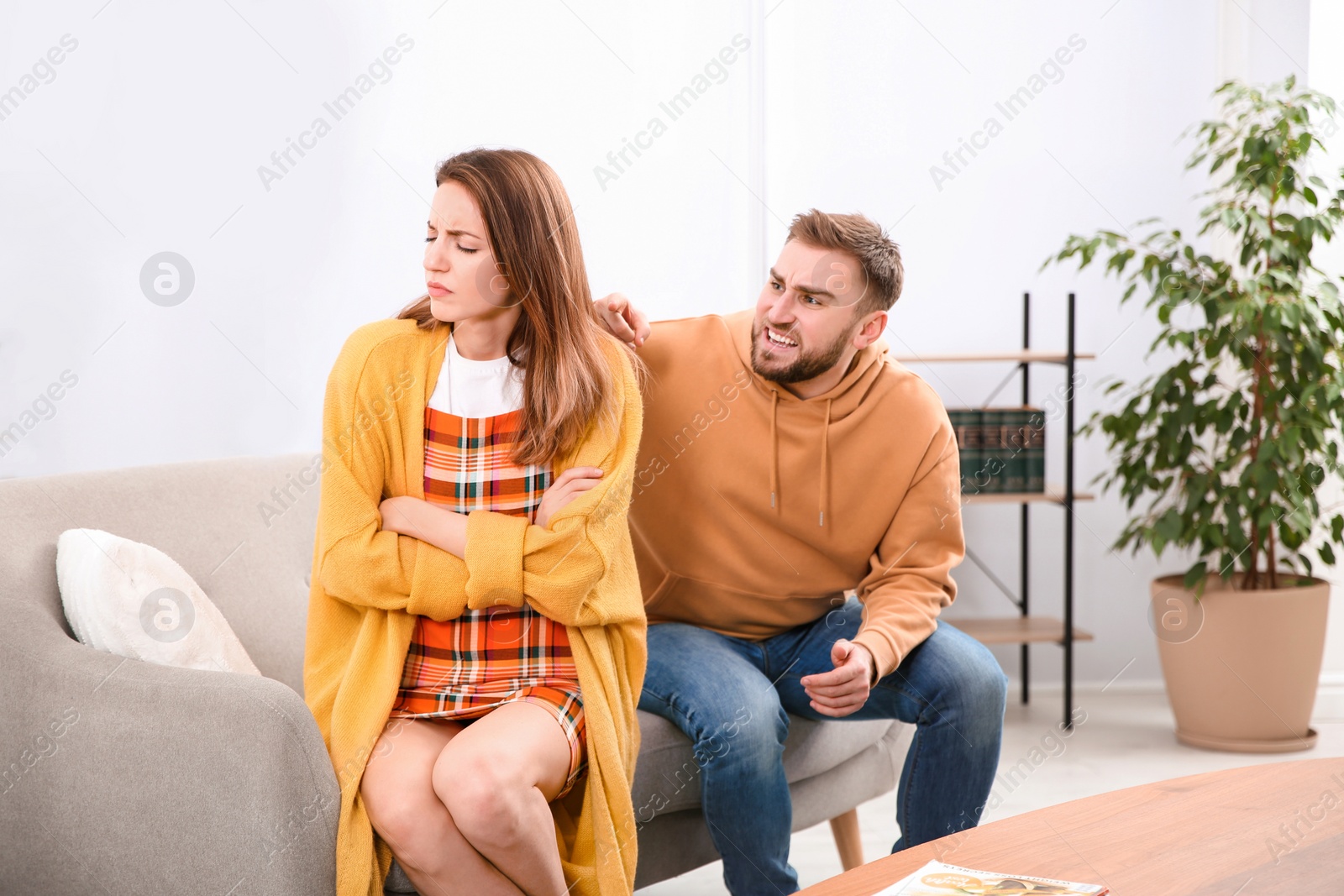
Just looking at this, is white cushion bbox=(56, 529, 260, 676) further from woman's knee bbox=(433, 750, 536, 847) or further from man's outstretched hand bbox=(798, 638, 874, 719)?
man's outstretched hand bbox=(798, 638, 874, 719)

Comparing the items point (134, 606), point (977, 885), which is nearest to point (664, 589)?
point (134, 606)

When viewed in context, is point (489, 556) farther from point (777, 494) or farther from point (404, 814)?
point (777, 494)

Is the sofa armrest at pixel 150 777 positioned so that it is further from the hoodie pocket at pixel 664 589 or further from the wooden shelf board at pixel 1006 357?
the wooden shelf board at pixel 1006 357

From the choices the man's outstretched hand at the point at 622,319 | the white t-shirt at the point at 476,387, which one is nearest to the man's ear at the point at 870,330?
the man's outstretched hand at the point at 622,319

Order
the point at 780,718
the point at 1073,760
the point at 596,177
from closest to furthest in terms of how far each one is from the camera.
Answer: the point at 780,718 → the point at 1073,760 → the point at 596,177

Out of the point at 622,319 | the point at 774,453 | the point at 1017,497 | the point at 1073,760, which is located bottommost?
the point at 1073,760

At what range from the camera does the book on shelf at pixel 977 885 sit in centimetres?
100

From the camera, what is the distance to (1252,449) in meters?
2.79

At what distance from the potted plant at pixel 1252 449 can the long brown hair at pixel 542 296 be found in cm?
165

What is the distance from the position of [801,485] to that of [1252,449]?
1531 mm

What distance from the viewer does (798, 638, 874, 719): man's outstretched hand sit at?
156 cm

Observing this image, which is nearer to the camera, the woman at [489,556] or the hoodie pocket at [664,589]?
the woman at [489,556]

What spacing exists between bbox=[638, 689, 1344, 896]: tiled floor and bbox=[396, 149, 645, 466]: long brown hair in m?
1.00

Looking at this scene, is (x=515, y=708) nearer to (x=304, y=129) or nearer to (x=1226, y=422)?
(x=304, y=129)
